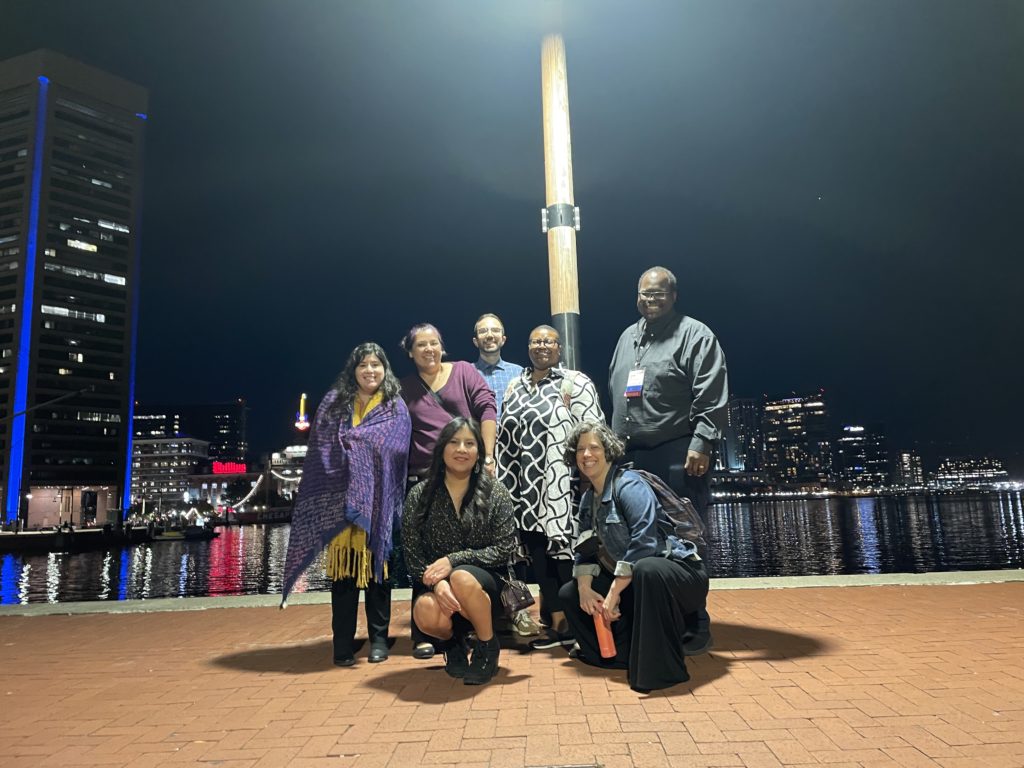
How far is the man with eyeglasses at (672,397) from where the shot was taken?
159 inches

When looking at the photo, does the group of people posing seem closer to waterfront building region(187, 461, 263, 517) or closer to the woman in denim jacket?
the woman in denim jacket

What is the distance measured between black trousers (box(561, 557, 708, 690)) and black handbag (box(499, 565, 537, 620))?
0.38 meters

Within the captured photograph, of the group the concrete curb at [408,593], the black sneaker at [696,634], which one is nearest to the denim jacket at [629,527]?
the black sneaker at [696,634]

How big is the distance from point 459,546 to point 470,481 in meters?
0.35

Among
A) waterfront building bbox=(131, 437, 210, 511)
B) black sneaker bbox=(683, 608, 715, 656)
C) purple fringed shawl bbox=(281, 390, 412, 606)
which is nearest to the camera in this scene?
black sneaker bbox=(683, 608, 715, 656)

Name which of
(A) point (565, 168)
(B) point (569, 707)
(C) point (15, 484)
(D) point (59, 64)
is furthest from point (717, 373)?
(D) point (59, 64)

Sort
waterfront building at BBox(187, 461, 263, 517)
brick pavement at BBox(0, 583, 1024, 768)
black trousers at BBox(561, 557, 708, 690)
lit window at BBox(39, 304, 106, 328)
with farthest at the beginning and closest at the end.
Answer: waterfront building at BBox(187, 461, 263, 517), lit window at BBox(39, 304, 106, 328), black trousers at BBox(561, 557, 708, 690), brick pavement at BBox(0, 583, 1024, 768)

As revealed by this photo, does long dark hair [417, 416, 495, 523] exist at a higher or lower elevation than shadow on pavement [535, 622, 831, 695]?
higher

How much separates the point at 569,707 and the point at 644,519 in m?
0.94

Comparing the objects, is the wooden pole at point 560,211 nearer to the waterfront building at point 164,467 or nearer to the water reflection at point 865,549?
the water reflection at point 865,549

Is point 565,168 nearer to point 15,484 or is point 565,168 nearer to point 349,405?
point 349,405

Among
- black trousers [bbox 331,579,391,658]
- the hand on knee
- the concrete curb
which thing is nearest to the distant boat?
the concrete curb

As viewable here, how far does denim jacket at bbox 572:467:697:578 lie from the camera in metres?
3.35

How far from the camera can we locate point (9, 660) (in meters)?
4.31
